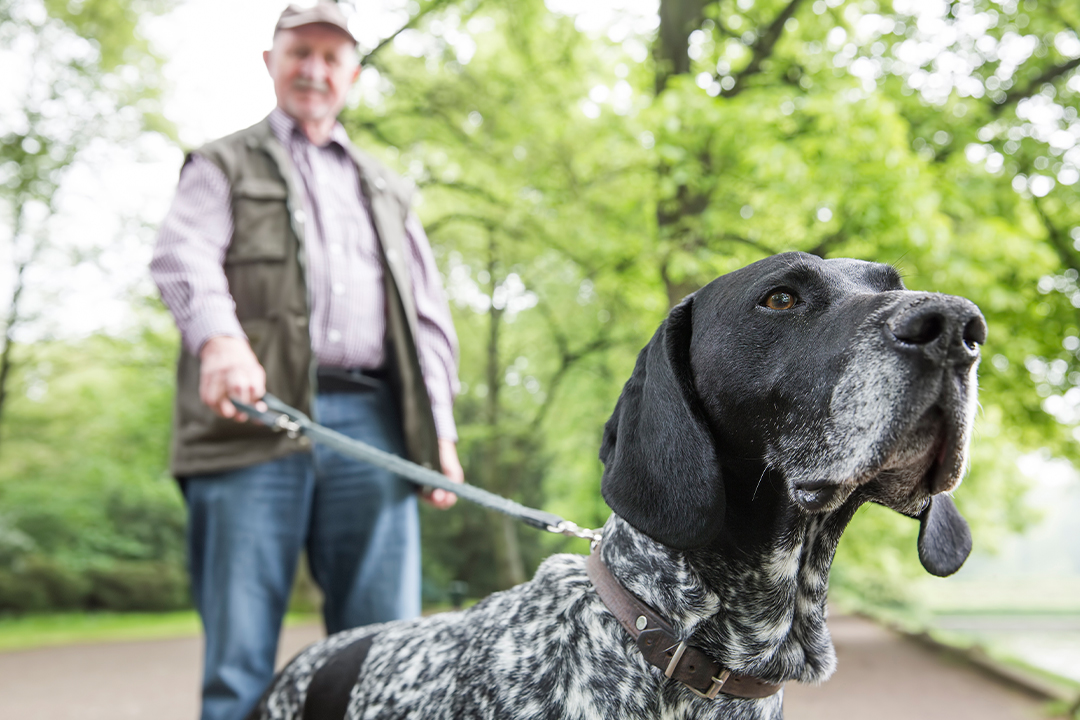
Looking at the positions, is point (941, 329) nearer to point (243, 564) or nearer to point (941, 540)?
point (941, 540)

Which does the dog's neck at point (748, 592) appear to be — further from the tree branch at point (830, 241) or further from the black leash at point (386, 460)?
the tree branch at point (830, 241)

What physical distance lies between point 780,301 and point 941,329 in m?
0.36

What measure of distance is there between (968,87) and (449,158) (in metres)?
7.32

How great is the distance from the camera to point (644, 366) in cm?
175

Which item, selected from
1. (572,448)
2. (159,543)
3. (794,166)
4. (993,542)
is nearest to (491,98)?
(794,166)

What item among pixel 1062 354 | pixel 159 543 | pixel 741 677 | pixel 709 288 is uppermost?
pixel 709 288

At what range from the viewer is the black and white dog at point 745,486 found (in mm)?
1377

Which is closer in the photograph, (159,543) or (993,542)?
(159,543)

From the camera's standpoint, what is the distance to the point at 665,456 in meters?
1.60

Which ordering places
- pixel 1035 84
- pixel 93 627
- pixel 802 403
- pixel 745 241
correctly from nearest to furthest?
pixel 802 403 → pixel 745 241 → pixel 1035 84 → pixel 93 627

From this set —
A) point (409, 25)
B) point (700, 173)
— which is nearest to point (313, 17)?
point (700, 173)

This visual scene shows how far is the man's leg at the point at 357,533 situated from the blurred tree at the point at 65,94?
13.2 m

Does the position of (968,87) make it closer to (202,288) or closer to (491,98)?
(491,98)

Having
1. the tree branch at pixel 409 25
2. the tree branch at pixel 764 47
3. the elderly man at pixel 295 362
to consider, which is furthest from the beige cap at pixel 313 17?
the tree branch at pixel 409 25
